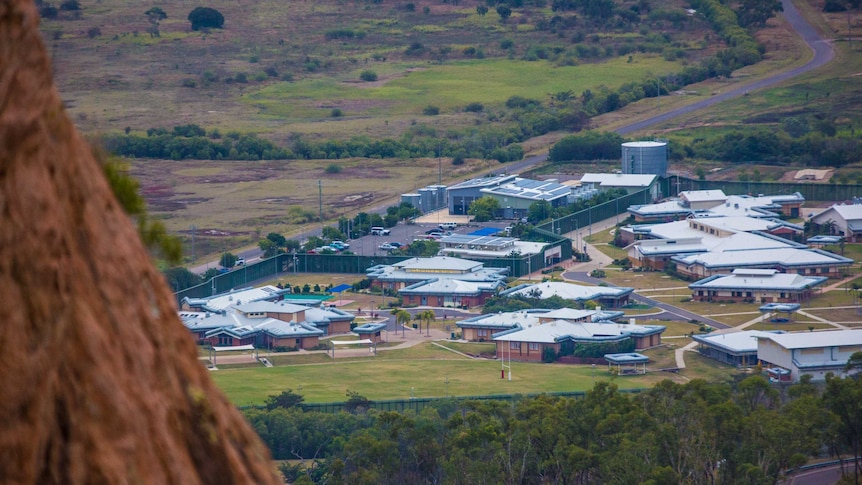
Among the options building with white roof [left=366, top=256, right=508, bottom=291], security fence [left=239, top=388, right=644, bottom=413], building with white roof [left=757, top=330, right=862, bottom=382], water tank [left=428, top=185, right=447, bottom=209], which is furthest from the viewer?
water tank [left=428, top=185, right=447, bottom=209]

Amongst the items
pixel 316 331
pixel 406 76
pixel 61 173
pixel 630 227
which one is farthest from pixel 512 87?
pixel 61 173

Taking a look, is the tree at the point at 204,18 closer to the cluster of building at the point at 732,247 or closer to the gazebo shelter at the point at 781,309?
the cluster of building at the point at 732,247

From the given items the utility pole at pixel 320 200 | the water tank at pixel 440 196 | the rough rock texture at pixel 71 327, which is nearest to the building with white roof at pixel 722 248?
the water tank at pixel 440 196

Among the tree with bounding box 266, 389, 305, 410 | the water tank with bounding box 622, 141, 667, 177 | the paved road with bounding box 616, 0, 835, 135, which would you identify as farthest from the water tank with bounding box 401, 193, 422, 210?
the tree with bounding box 266, 389, 305, 410

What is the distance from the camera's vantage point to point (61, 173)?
3.44 metres

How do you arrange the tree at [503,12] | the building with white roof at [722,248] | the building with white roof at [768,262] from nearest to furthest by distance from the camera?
the building with white roof at [768,262], the building with white roof at [722,248], the tree at [503,12]

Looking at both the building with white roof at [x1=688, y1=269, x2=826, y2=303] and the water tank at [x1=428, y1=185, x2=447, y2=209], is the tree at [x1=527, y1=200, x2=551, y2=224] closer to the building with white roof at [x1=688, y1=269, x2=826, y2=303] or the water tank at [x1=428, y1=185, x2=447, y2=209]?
the water tank at [x1=428, y1=185, x2=447, y2=209]

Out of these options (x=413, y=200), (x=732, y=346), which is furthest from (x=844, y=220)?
(x=732, y=346)

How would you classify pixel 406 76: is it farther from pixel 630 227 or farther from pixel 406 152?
pixel 630 227

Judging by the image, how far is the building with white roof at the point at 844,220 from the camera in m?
40.9

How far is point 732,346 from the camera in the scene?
27594 mm

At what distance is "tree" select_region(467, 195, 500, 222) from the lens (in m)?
44.9

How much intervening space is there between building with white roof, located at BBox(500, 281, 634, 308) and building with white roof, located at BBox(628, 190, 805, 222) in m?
9.86

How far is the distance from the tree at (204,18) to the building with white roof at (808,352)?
2645 inches
